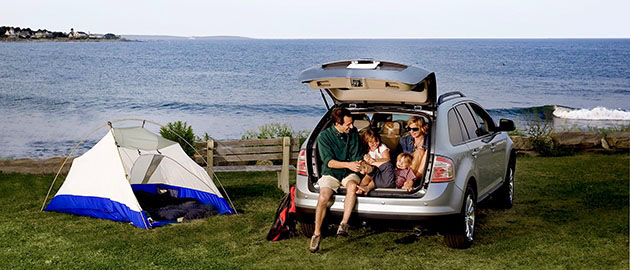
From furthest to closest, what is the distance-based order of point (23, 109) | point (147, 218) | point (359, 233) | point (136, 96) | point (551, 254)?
1. point (136, 96)
2. point (23, 109)
3. point (147, 218)
4. point (359, 233)
5. point (551, 254)

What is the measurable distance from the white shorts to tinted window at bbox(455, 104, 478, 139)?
1.50 meters

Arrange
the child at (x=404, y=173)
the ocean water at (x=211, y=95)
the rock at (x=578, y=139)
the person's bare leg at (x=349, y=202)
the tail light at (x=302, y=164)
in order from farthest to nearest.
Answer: the ocean water at (x=211, y=95), the rock at (x=578, y=139), the tail light at (x=302, y=164), the child at (x=404, y=173), the person's bare leg at (x=349, y=202)

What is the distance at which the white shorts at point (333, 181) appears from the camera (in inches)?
266

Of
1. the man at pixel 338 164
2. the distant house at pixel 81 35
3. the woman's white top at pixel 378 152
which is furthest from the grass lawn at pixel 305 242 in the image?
the distant house at pixel 81 35

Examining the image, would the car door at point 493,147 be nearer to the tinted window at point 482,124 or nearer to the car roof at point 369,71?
the tinted window at point 482,124

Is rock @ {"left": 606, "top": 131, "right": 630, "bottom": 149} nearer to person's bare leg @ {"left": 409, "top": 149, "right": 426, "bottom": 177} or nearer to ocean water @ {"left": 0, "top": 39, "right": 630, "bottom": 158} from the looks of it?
person's bare leg @ {"left": 409, "top": 149, "right": 426, "bottom": 177}

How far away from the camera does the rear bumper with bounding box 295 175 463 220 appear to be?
6441 millimetres

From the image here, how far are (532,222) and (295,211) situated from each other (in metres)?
2.89

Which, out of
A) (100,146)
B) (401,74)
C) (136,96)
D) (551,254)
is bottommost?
(136,96)

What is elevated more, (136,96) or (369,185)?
(369,185)

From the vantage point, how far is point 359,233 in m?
7.73

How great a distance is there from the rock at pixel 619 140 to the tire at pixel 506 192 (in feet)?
20.1

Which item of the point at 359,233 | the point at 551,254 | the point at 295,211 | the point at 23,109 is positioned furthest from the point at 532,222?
the point at 23,109

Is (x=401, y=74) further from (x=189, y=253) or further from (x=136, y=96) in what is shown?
(x=136, y=96)
